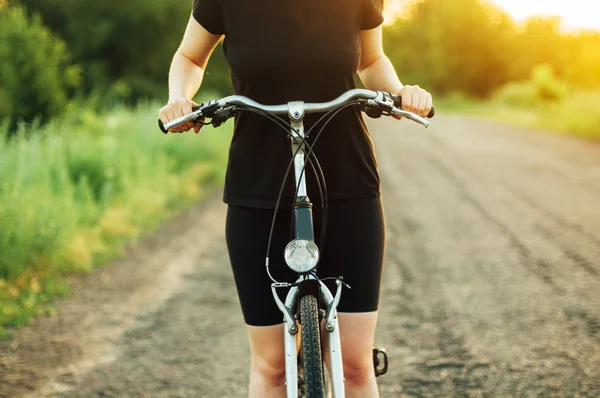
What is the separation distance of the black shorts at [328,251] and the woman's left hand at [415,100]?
294 millimetres

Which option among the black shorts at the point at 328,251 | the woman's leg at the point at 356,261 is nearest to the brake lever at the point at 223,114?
the black shorts at the point at 328,251

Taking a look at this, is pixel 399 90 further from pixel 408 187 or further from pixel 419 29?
pixel 419 29

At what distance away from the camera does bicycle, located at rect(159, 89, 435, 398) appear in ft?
6.80

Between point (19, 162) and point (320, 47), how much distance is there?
6.25 meters

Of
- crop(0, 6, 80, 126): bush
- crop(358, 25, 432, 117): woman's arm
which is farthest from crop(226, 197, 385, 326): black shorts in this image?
crop(0, 6, 80, 126): bush

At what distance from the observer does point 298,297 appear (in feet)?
7.02

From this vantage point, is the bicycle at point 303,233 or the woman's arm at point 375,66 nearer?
the bicycle at point 303,233

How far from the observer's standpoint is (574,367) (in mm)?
4098

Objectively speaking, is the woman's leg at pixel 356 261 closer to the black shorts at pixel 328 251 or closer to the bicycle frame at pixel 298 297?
the black shorts at pixel 328 251

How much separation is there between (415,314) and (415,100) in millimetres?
3163

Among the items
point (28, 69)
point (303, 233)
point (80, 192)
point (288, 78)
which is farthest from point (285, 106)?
point (28, 69)

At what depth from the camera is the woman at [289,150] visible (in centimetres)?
225

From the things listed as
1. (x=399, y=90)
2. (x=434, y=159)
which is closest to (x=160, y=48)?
(x=434, y=159)

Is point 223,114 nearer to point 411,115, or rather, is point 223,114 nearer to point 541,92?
point 411,115
